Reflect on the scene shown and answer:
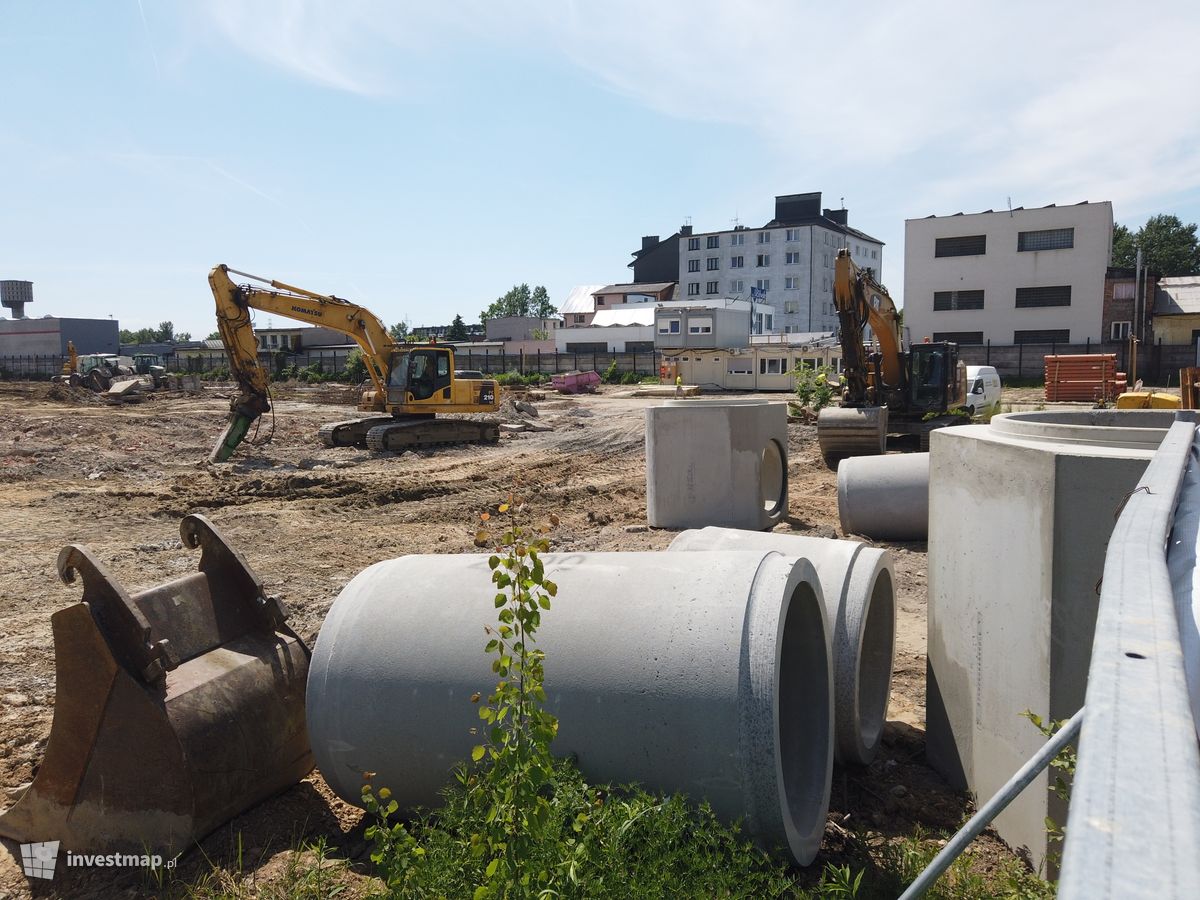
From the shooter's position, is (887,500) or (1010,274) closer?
(887,500)

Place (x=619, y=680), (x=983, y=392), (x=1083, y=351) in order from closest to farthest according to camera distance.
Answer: (x=619, y=680) < (x=983, y=392) < (x=1083, y=351)

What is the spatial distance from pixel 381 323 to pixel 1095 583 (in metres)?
19.5

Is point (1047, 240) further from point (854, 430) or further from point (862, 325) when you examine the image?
point (854, 430)

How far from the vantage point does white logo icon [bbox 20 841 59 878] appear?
12.8ft

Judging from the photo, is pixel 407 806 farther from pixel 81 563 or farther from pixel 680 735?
pixel 81 563

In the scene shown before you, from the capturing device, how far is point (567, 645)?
3.56 metres

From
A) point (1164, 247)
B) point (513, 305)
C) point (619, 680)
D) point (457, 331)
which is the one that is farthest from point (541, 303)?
point (619, 680)

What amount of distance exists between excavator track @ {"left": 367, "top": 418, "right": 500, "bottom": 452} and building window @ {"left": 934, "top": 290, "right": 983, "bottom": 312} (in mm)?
32227

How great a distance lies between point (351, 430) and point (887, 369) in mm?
12232

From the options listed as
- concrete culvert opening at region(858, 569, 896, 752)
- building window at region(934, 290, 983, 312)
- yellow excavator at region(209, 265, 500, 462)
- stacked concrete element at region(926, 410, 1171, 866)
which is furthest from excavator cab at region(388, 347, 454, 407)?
building window at region(934, 290, 983, 312)

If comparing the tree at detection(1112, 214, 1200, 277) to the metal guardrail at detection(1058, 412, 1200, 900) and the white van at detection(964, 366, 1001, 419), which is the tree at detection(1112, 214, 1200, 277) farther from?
the metal guardrail at detection(1058, 412, 1200, 900)

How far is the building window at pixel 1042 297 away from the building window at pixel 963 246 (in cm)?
287

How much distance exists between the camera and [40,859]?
3941mm

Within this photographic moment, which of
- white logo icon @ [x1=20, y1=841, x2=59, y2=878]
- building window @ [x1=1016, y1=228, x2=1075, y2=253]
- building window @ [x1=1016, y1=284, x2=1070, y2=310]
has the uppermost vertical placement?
building window @ [x1=1016, y1=228, x2=1075, y2=253]
